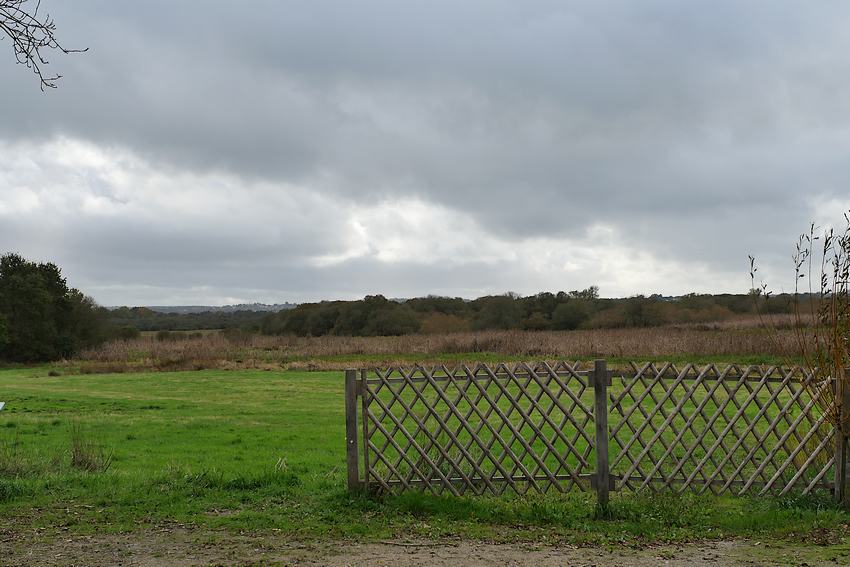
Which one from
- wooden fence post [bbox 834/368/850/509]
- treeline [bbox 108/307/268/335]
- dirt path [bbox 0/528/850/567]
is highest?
treeline [bbox 108/307/268/335]

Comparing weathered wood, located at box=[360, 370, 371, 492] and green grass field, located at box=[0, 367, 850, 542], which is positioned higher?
weathered wood, located at box=[360, 370, 371, 492]

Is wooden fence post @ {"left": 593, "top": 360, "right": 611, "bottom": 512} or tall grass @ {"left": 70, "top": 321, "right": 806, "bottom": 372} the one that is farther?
tall grass @ {"left": 70, "top": 321, "right": 806, "bottom": 372}

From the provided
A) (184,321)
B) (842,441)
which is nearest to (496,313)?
(184,321)

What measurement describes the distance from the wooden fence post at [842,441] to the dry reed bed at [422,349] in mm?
25250

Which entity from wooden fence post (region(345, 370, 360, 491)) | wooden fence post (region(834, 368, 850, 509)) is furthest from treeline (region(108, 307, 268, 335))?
wooden fence post (region(834, 368, 850, 509))

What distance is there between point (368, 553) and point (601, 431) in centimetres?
301

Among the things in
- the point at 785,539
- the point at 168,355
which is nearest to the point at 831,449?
the point at 785,539

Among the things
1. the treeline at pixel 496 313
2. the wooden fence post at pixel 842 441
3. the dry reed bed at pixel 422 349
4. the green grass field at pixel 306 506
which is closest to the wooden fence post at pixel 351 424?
the green grass field at pixel 306 506

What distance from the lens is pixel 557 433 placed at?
8227 millimetres

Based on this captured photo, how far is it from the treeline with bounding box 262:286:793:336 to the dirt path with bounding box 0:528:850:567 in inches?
1853

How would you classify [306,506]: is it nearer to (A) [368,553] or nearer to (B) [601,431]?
(A) [368,553]

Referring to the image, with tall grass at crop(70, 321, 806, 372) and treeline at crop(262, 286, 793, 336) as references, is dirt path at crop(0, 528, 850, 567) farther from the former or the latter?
treeline at crop(262, 286, 793, 336)

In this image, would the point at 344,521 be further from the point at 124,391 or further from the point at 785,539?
the point at 124,391

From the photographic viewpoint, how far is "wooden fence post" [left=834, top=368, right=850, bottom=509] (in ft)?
26.0
